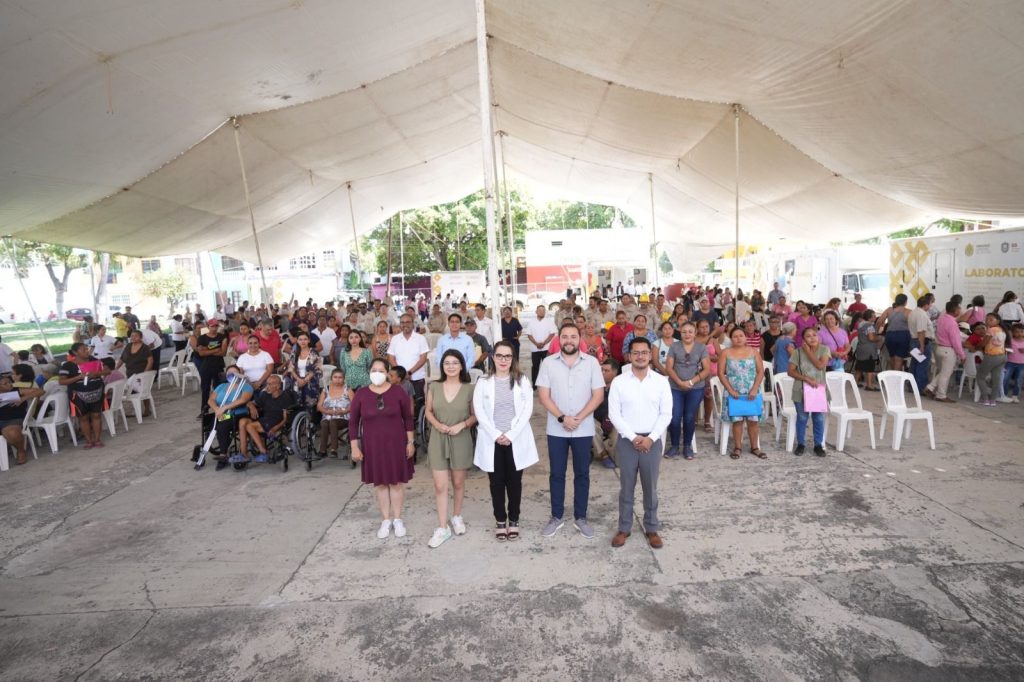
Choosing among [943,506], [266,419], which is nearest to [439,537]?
[266,419]

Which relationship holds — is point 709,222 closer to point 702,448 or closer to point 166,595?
point 702,448

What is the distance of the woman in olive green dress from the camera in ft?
13.9

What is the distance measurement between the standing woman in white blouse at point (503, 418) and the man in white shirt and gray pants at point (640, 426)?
0.61 metres

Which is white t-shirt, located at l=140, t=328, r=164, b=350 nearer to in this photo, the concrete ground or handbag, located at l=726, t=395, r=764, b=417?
the concrete ground

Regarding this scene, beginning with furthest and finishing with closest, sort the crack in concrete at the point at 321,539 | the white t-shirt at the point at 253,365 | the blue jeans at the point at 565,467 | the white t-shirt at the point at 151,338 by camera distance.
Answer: the white t-shirt at the point at 151,338 < the white t-shirt at the point at 253,365 < the blue jeans at the point at 565,467 < the crack in concrete at the point at 321,539

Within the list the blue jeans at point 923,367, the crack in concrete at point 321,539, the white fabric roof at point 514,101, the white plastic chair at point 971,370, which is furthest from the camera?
the blue jeans at point 923,367

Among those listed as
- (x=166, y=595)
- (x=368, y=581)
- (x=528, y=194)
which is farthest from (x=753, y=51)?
(x=528, y=194)

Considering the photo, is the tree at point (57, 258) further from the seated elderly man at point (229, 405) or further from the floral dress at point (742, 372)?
the floral dress at point (742, 372)

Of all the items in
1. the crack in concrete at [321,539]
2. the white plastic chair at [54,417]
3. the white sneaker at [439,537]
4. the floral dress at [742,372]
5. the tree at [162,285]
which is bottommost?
the crack in concrete at [321,539]

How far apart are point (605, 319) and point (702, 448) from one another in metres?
4.10

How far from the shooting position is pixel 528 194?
120 feet

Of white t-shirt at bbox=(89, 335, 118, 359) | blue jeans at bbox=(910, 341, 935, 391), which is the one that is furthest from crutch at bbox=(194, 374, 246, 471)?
blue jeans at bbox=(910, 341, 935, 391)

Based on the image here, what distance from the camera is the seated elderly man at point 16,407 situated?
6832 millimetres

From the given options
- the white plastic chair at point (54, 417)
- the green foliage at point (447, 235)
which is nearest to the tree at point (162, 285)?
the green foliage at point (447, 235)
